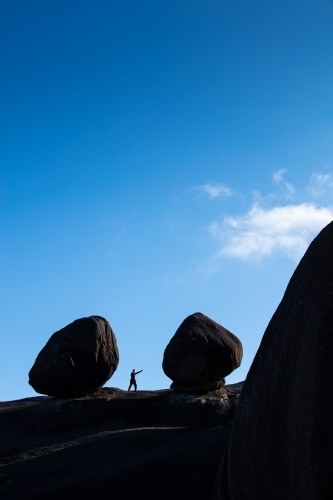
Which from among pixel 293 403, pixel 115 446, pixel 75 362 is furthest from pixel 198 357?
pixel 293 403

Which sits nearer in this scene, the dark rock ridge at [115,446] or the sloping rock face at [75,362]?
the dark rock ridge at [115,446]

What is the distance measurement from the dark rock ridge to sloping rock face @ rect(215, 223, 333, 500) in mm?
4018

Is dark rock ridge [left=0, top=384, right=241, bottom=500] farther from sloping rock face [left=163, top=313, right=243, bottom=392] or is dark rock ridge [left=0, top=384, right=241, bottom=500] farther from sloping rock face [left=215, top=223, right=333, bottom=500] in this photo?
sloping rock face [left=215, top=223, right=333, bottom=500]

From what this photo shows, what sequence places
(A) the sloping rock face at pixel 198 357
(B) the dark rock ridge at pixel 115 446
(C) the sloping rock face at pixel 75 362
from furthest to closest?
(C) the sloping rock face at pixel 75 362
(A) the sloping rock face at pixel 198 357
(B) the dark rock ridge at pixel 115 446

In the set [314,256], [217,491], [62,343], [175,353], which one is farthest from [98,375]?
[314,256]

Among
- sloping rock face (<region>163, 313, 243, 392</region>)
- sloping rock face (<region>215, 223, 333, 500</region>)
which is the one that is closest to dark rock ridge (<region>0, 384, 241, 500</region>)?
sloping rock face (<region>163, 313, 243, 392</region>)

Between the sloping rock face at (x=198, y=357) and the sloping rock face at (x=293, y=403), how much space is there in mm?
14001

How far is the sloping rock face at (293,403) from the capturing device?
4727 millimetres

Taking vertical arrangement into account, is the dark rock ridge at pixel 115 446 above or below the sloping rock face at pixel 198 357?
below

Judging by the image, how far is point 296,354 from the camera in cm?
529

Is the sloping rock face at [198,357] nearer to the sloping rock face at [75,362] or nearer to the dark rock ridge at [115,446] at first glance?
the dark rock ridge at [115,446]

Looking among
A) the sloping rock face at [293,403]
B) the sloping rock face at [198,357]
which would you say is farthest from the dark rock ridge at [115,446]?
the sloping rock face at [293,403]

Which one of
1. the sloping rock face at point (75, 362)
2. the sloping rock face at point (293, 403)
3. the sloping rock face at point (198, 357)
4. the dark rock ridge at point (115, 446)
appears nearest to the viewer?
the sloping rock face at point (293, 403)

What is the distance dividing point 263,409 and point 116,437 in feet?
38.2
